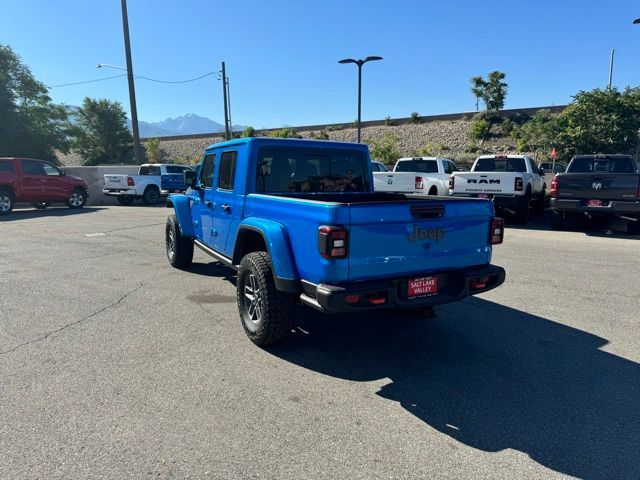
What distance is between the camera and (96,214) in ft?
51.6

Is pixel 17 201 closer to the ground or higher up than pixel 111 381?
higher up

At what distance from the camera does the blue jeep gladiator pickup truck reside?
3.29 m

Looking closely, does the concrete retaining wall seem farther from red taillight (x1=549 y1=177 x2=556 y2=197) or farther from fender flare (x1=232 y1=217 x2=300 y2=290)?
fender flare (x1=232 y1=217 x2=300 y2=290)

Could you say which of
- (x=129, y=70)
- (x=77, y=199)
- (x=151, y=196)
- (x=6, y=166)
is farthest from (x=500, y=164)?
(x=129, y=70)

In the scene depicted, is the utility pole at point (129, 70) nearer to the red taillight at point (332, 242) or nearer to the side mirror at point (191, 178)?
the side mirror at point (191, 178)

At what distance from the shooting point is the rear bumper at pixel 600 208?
1023 centimetres

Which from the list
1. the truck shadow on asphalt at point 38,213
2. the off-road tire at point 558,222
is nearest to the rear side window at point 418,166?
the off-road tire at point 558,222

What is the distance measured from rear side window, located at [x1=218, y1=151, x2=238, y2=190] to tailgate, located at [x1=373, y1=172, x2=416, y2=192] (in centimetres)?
991

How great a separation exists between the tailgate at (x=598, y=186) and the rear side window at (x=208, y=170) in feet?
30.0

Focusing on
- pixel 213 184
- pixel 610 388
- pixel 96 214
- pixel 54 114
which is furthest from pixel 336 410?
pixel 54 114

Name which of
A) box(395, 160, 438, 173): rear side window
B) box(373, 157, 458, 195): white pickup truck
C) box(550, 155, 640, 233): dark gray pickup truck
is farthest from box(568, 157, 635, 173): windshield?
box(395, 160, 438, 173): rear side window

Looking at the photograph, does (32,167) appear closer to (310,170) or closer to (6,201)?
(6,201)

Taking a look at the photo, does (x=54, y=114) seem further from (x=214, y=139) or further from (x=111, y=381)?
(x=111, y=381)

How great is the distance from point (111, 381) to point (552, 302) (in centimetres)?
515
